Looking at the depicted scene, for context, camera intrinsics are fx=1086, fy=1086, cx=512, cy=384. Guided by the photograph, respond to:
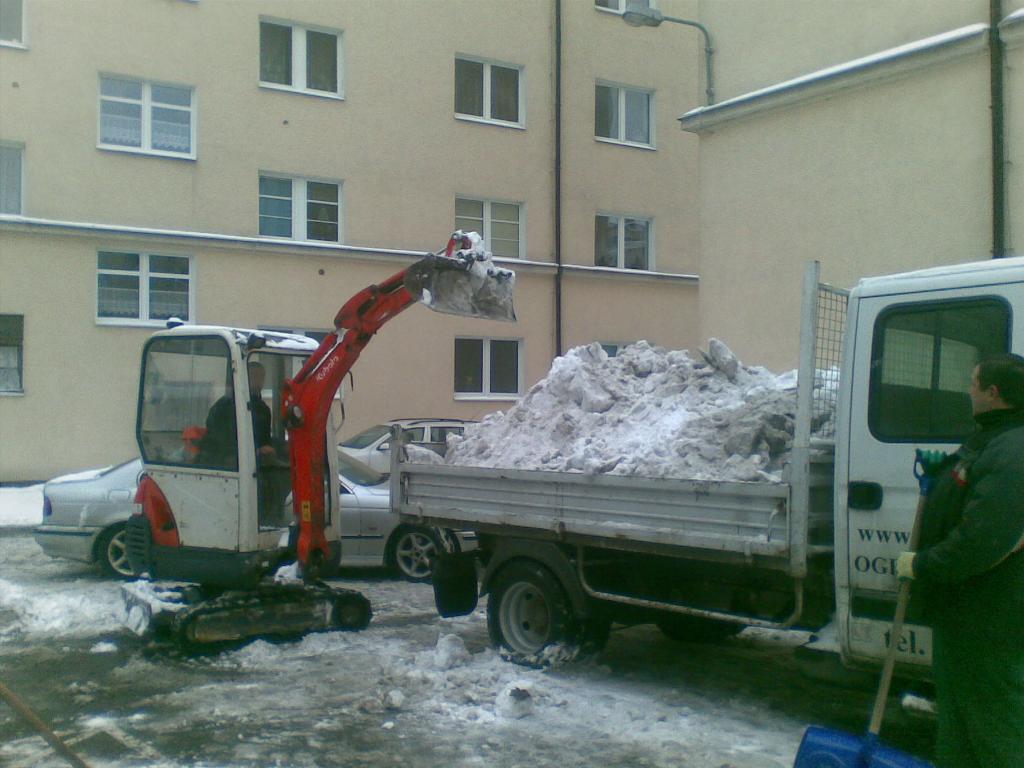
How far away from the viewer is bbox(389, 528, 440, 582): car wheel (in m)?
10.6

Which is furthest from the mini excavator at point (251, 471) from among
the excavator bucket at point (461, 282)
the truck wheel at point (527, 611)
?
the truck wheel at point (527, 611)

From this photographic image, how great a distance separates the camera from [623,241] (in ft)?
78.8

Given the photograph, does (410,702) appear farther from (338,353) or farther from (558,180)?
(558,180)

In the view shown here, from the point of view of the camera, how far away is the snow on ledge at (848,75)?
11219mm

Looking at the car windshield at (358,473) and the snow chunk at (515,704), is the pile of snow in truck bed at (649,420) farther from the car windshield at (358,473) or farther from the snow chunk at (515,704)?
the car windshield at (358,473)

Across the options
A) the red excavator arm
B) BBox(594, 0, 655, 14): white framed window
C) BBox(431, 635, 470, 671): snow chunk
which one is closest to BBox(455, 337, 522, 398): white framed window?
BBox(594, 0, 655, 14): white framed window

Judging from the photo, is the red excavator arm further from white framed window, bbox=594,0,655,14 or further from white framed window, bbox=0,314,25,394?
white framed window, bbox=594,0,655,14

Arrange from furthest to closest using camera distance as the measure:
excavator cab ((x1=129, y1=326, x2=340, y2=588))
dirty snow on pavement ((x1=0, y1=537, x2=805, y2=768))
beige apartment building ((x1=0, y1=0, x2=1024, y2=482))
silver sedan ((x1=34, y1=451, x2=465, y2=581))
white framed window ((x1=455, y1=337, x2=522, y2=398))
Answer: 1. white framed window ((x1=455, y1=337, x2=522, y2=398))
2. beige apartment building ((x1=0, y1=0, x2=1024, y2=482))
3. silver sedan ((x1=34, y1=451, x2=465, y2=581))
4. excavator cab ((x1=129, y1=326, x2=340, y2=588))
5. dirty snow on pavement ((x1=0, y1=537, x2=805, y2=768))

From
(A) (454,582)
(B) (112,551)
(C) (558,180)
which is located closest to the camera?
(A) (454,582)

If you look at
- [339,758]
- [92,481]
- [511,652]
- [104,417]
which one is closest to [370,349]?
[104,417]

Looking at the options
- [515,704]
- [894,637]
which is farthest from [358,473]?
[894,637]

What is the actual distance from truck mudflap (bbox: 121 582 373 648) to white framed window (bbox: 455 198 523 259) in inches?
582

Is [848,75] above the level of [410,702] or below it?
above

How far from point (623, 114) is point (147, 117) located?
1033cm
